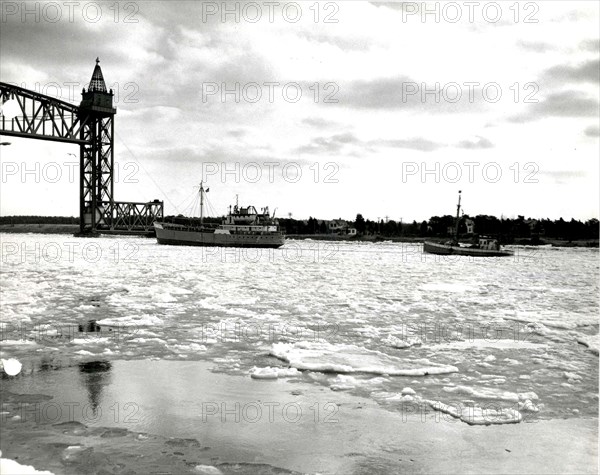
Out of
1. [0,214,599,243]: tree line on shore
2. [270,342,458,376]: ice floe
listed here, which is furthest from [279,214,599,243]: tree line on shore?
[270,342,458,376]: ice floe

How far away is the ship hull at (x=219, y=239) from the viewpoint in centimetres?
6322

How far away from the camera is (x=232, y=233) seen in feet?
208

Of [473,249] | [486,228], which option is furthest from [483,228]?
[473,249]

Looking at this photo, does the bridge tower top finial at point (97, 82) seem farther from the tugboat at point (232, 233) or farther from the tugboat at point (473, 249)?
the tugboat at point (473, 249)

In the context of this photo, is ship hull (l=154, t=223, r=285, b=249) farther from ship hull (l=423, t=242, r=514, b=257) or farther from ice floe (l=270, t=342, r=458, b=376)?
ice floe (l=270, t=342, r=458, b=376)

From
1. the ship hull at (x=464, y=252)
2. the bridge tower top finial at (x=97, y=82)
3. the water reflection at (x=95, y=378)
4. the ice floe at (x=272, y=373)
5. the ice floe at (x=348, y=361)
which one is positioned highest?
the bridge tower top finial at (x=97, y=82)

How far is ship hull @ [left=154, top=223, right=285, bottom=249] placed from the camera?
207ft

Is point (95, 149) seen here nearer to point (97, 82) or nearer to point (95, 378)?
point (97, 82)

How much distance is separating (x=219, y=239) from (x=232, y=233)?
1768 mm

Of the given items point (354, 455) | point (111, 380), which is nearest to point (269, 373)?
point (111, 380)

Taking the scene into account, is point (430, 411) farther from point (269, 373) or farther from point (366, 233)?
point (366, 233)

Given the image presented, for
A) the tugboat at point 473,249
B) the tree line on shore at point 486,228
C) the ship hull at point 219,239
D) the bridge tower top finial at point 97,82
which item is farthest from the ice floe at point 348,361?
the tree line on shore at point 486,228

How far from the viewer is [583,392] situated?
580 cm

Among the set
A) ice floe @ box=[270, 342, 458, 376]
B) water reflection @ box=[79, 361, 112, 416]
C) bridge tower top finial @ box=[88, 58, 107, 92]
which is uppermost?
bridge tower top finial @ box=[88, 58, 107, 92]
